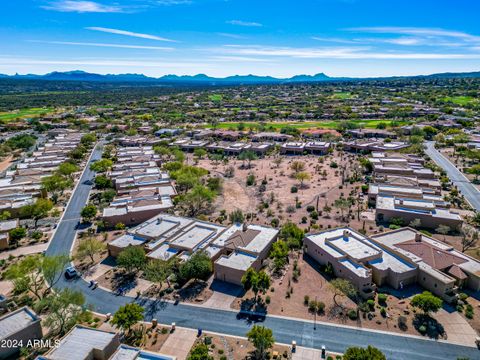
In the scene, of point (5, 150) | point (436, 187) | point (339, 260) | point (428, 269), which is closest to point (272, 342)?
point (339, 260)

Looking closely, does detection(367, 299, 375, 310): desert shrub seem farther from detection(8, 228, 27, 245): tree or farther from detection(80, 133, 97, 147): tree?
detection(80, 133, 97, 147): tree

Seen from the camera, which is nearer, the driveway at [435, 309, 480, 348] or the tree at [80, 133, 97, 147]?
the driveway at [435, 309, 480, 348]

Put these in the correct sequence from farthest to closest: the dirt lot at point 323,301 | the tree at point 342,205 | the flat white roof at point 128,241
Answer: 1. the tree at point 342,205
2. the flat white roof at point 128,241
3. the dirt lot at point 323,301

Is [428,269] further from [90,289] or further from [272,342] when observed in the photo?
[90,289]

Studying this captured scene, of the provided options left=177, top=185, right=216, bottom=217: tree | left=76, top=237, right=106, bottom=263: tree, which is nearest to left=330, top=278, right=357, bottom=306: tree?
left=177, top=185, right=216, bottom=217: tree

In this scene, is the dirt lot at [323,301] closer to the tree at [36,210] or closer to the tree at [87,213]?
the tree at [87,213]

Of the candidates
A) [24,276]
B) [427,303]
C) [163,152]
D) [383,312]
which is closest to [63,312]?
[24,276]

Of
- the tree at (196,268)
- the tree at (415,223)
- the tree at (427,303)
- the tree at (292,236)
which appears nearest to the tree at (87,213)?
the tree at (196,268)
